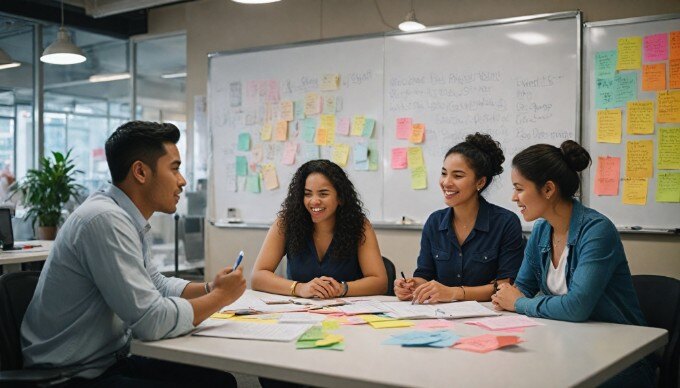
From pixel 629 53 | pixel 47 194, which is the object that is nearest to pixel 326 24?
pixel 629 53

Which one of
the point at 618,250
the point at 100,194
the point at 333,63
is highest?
the point at 333,63

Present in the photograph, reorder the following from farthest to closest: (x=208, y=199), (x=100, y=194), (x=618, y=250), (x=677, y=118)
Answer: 1. (x=208, y=199)
2. (x=677, y=118)
3. (x=618, y=250)
4. (x=100, y=194)

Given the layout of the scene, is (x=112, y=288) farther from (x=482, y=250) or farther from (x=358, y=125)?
(x=358, y=125)

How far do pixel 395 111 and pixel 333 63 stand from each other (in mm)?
656

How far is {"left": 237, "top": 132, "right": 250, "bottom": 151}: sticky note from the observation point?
17.8ft

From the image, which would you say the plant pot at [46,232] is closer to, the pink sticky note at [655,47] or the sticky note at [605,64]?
the sticky note at [605,64]

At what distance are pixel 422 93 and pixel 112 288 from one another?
10.5 ft

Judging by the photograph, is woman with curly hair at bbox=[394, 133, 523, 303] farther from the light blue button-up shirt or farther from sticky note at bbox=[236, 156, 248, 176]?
sticky note at bbox=[236, 156, 248, 176]

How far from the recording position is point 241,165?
17.9 feet

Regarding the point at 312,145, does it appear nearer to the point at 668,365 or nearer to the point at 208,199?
the point at 208,199

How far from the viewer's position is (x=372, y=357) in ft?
5.56

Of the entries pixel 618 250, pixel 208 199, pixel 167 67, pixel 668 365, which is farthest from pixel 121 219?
pixel 167 67

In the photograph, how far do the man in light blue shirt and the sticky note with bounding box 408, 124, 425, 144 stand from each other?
108 inches

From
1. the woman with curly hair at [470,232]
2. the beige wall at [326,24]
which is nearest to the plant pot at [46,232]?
the beige wall at [326,24]
